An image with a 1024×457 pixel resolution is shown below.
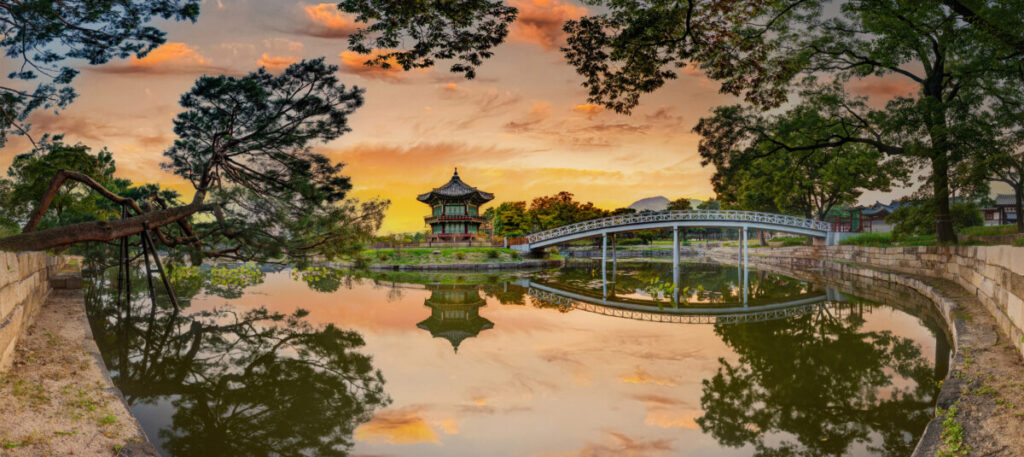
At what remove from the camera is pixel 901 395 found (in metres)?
6.16

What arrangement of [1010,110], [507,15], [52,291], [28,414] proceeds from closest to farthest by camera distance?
[28,414], [507,15], [52,291], [1010,110]

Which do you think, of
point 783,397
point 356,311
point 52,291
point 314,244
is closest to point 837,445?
point 783,397

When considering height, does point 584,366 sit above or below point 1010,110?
below

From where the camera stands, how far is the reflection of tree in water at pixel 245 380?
4.91 metres

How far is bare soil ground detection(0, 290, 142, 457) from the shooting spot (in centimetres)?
359

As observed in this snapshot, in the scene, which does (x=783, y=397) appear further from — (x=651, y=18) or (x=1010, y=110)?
(x=1010, y=110)

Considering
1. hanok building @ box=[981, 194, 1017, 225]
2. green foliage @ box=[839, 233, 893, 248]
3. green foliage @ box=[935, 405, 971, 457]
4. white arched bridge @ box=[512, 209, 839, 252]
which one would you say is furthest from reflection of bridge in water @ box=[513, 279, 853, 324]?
hanok building @ box=[981, 194, 1017, 225]

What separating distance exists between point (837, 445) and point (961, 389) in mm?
1507

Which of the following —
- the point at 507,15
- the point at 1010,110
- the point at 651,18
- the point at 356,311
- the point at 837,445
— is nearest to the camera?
the point at 837,445

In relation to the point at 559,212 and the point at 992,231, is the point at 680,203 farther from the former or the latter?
the point at 992,231

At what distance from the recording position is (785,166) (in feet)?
117

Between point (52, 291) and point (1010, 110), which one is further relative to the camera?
point (1010, 110)

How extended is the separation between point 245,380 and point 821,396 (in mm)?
7371

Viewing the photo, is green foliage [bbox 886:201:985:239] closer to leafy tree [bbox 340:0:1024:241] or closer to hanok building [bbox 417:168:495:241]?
leafy tree [bbox 340:0:1024:241]
